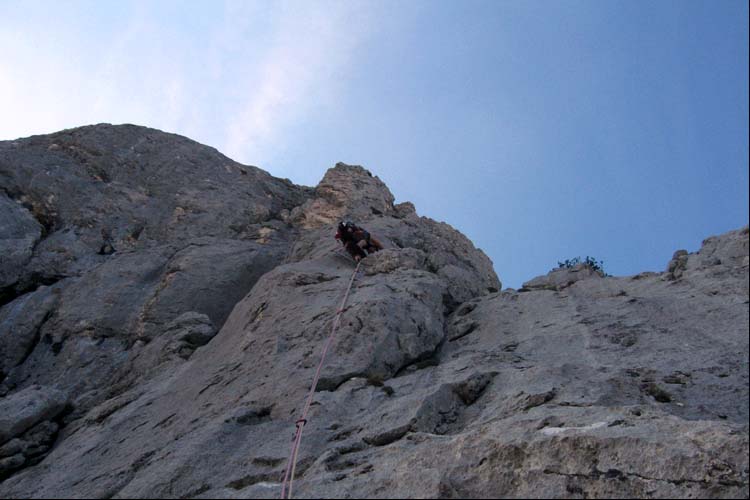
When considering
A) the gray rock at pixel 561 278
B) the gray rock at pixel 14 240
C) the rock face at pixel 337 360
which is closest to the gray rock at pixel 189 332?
the rock face at pixel 337 360

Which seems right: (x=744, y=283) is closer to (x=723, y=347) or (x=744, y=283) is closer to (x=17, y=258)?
(x=723, y=347)

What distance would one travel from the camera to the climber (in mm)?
15914

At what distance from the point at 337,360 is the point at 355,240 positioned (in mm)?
5937

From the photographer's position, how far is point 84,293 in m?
17.0

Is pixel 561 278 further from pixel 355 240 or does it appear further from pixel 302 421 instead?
pixel 302 421

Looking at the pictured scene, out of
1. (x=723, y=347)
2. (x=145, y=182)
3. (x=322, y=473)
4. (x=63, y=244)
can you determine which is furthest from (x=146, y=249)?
(x=723, y=347)

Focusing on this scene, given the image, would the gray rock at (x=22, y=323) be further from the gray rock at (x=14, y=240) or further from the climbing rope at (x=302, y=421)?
the climbing rope at (x=302, y=421)

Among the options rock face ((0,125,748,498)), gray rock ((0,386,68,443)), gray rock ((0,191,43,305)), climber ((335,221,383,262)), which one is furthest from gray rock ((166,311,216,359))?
gray rock ((0,191,43,305))

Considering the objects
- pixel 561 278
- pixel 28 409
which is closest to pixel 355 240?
pixel 561 278

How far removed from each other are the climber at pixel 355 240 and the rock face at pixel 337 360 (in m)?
0.36

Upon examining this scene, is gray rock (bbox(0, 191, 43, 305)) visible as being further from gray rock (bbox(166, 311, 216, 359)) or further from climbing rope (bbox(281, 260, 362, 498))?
climbing rope (bbox(281, 260, 362, 498))

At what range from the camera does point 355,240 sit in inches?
631

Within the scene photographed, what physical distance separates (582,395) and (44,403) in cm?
905

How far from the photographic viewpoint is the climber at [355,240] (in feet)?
52.2
